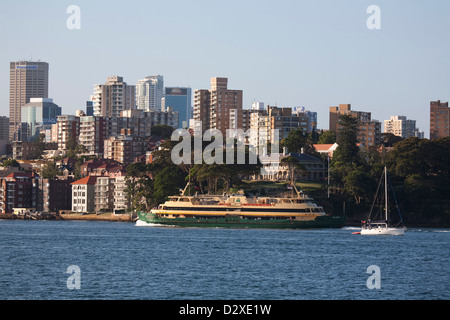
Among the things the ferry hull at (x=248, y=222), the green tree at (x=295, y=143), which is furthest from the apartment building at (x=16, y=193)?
the ferry hull at (x=248, y=222)

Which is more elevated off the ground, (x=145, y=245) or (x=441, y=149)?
(x=441, y=149)

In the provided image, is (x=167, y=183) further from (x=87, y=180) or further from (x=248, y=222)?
(x=87, y=180)

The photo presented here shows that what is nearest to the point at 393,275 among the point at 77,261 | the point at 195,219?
the point at 77,261

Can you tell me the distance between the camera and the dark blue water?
4953cm

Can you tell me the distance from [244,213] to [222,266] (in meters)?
52.7

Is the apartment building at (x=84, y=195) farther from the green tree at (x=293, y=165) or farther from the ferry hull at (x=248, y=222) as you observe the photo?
the ferry hull at (x=248, y=222)

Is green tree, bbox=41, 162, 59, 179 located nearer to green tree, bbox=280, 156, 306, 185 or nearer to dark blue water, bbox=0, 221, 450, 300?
green tree, bbox=280, 156, 306, 185

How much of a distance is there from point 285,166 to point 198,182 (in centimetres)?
1902

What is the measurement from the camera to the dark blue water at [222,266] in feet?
163

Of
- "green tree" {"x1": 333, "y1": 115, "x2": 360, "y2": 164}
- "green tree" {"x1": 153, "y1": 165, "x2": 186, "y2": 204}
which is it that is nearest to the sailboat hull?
"green tree" {"x1": 153, "y1": 165, "x2": 186, "y2": 204}

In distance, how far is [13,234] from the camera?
99125 millimetres

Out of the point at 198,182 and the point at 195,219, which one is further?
the point at 198,182

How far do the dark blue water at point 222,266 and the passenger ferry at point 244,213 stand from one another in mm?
15554
